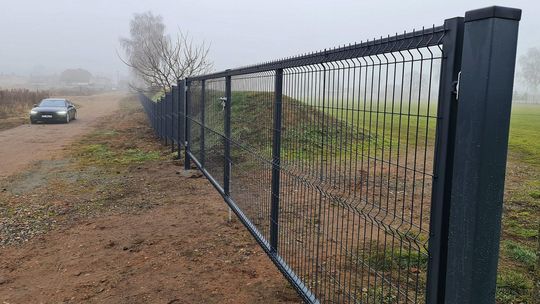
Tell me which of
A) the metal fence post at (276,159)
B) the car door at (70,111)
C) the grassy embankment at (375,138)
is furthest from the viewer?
the car door at (70,111)

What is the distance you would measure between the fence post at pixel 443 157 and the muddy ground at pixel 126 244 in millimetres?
2286

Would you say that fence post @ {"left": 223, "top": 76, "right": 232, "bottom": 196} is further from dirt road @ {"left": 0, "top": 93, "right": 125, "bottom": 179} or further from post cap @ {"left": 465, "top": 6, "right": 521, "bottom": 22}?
dirt road @ {"left": 0, "top": 93, "right": 125, "bottom": 179}

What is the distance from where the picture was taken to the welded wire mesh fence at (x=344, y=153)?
1.85 metres

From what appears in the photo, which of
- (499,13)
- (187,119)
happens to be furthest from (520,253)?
(187,119)

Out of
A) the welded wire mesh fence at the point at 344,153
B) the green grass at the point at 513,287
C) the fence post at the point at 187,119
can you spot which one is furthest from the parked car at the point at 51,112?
the green grass at the point at 513,287

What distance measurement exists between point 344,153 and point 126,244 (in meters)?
3.78

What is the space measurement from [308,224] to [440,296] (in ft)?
6.37

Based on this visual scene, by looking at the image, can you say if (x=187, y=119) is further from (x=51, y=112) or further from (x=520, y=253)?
(x=51, y=112)

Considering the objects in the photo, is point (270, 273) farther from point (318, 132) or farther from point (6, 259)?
point (6, 259)

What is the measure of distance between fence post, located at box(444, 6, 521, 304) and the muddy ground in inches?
98.1

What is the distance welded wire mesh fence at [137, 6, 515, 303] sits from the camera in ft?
6.06

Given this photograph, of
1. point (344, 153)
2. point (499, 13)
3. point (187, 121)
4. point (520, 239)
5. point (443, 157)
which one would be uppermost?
point (499, 13)

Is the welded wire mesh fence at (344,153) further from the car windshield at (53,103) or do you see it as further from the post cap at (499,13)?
the car windshield at (53,103)

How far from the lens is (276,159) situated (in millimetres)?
3883
